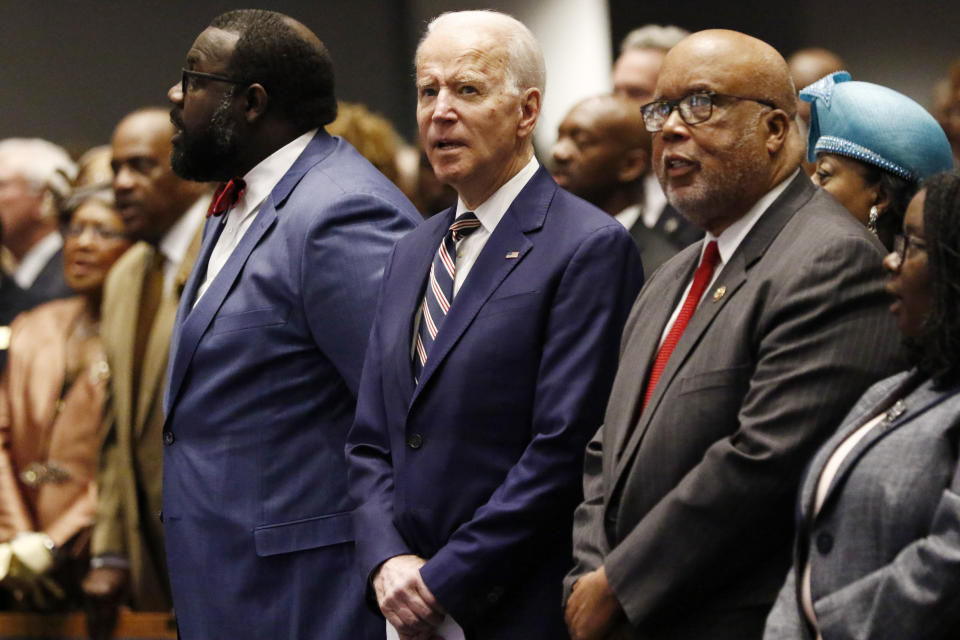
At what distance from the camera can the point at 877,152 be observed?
2793 millimetres

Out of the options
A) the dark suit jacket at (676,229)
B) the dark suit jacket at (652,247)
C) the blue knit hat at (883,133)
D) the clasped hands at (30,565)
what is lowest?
the clasped hands at (30,565)

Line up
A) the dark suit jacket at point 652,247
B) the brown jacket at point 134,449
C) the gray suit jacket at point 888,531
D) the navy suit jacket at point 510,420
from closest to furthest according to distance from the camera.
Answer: the gray suit jacket at point 888,531 < the navy suit jacket at point 510,420 < the dark suit jacket at point 652,247 < the brown jacket at point 134,449

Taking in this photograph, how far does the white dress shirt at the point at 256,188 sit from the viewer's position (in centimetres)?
346

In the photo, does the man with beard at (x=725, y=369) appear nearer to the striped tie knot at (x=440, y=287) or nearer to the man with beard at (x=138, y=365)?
the striped tie knot at (x=440, y=287)

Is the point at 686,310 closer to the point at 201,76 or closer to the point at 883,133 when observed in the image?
the point at 883,133

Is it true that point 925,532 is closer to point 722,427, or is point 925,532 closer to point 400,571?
point 722,427

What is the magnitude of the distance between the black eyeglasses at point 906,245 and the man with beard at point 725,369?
0.41 ft

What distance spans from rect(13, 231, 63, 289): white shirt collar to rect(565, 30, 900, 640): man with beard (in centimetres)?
359

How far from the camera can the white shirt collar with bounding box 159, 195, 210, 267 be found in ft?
15.5

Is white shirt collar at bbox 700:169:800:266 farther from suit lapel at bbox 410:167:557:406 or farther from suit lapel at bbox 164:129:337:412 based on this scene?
suit lapel at bbox 164:129:337:412

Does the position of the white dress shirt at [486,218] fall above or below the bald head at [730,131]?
below

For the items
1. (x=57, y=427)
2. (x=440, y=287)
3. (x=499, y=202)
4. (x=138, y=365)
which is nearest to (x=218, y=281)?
(x=440, y=287)

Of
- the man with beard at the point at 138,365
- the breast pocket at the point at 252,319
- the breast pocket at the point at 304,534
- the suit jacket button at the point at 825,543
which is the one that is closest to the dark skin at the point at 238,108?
the breast pocket at the point at 252,319

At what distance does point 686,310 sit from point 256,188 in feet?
4.10
